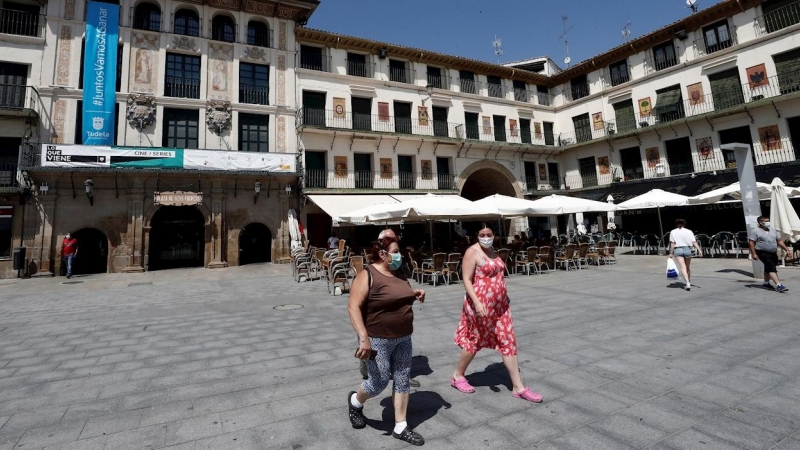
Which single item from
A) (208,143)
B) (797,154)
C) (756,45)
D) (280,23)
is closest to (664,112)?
(756,45)

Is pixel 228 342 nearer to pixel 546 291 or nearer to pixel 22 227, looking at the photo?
pixel 546 291

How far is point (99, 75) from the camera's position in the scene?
15.6 meters

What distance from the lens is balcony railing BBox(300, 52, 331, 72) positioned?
20.0 m

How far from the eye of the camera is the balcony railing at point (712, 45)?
19.0m

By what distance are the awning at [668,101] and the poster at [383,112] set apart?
1638 cm

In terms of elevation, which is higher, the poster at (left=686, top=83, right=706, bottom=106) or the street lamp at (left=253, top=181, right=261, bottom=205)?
the poster at (left=686, top=83, right=706, bottom=106)

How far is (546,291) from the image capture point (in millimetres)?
8523

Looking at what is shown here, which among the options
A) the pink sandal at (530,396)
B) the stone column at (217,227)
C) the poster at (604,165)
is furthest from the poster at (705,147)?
the stone column at (217,227)

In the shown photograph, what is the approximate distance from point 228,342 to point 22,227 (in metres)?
15.8

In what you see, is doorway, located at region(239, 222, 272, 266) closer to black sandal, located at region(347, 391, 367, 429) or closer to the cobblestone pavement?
the cobblestone pavement

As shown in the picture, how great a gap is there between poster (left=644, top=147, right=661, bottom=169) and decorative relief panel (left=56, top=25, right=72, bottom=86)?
30679mm

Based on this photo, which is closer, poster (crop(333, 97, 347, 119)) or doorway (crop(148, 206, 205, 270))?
doorway (crop(148, 206, 205, 270))

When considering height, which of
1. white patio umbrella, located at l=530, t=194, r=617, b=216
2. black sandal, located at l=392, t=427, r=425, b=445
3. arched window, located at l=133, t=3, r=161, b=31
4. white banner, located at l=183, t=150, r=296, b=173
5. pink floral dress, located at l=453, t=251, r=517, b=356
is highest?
arched window, located at l=133, t=3, r=161, b=31

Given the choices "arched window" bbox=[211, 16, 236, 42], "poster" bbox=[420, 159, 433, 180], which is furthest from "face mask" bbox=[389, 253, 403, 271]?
"arched window" bbox=[211, 16, 236, 42]
